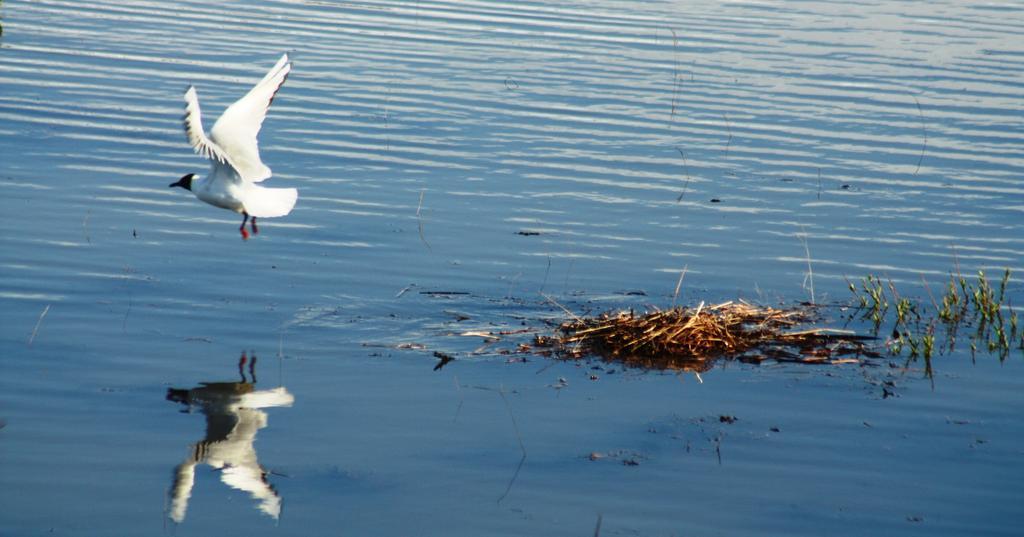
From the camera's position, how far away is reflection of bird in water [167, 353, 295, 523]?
7.23 metres

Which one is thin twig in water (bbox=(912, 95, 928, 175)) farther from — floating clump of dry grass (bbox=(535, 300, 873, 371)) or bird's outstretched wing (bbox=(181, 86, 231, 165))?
bird's outstretched wing (bbox=(181, 86, 231, 165))

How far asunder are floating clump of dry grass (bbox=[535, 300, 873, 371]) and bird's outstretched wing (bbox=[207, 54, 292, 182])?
9.56 feet

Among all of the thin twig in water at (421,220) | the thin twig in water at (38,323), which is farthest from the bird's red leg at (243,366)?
the thin twig in water at (421,220)

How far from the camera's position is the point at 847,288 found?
11.4 m

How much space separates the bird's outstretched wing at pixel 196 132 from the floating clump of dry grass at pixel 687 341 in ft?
9.24

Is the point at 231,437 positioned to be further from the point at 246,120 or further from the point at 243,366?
the point at 246,120

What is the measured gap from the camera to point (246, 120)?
424 inches

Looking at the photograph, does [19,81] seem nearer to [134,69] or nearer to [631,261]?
[134,69]

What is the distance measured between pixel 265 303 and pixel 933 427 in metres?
4.89

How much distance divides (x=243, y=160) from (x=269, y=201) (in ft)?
1.28

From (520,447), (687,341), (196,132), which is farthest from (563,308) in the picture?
(196,132)

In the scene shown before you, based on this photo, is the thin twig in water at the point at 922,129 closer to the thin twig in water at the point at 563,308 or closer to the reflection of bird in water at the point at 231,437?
the thin twig in water at the point at 563,308

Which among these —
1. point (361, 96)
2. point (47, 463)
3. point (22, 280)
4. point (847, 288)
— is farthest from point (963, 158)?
point (47, 463)

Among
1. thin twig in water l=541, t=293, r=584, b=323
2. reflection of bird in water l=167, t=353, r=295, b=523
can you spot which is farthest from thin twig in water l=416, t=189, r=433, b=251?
reflection of bird in water l=167, t=353, r=295, b=523
